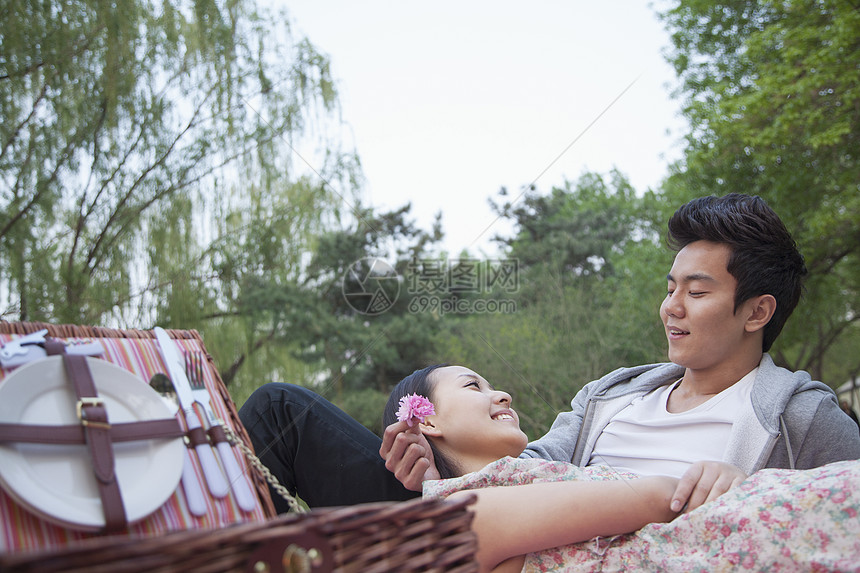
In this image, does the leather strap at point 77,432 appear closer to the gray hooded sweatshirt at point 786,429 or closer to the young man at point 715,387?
the young man at point 715,387

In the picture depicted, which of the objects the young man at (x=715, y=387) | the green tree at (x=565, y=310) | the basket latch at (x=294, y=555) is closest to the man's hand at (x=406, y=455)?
the young man at (x=715, y=387)

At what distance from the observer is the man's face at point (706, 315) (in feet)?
4.43

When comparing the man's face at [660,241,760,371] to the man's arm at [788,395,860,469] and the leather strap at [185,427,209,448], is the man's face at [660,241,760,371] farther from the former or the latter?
the leather strap at [185,427,209,448]

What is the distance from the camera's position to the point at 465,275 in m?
7.39

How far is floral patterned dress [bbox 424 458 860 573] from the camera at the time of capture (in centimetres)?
80

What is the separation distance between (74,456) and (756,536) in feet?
2.65

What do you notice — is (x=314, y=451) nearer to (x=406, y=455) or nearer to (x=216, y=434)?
(x=406, y=455)

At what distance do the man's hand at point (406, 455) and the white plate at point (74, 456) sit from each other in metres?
0.45

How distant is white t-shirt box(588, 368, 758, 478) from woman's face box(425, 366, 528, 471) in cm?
21

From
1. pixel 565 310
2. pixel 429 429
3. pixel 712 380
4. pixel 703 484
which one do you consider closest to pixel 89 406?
pixel 429 429

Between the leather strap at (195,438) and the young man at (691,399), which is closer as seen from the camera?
the leather strap at (195,438)

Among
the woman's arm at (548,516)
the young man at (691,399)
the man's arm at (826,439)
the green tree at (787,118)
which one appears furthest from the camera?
the green tree at (787,118)

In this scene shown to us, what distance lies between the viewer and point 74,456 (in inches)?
28.9

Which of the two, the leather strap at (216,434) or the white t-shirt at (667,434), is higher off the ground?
the leather strap at (216,434)
